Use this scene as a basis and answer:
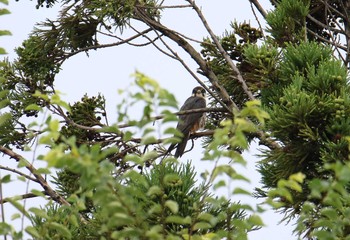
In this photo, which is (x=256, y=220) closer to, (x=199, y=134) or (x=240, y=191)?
(x=240, y=191)

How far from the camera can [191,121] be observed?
22.6 ft

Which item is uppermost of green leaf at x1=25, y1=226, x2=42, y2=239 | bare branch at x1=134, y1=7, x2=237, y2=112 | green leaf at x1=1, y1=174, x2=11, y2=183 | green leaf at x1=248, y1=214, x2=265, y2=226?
bare branch at x1=134, y1=7, x2=237, y2=112

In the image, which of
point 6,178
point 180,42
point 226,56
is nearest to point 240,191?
point 6,178

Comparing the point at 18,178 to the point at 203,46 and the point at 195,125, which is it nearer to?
the point at 203,46

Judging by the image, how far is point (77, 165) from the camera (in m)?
2.25

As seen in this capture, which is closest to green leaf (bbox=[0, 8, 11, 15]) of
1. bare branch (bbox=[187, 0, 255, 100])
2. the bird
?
bare branch (bbox=[187, 0, 255, 100])

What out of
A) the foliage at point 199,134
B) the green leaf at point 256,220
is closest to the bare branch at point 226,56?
the foliage at point 199,134

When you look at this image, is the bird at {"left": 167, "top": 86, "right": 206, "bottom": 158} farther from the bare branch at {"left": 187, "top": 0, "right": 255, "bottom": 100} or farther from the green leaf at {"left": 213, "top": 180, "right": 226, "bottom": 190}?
the green leaf at {"left": 213, "top": 180, "right": 226, "bottom": 190}

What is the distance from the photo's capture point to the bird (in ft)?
21.1

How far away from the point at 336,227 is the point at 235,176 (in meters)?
0.35

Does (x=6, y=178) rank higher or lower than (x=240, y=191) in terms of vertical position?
higher

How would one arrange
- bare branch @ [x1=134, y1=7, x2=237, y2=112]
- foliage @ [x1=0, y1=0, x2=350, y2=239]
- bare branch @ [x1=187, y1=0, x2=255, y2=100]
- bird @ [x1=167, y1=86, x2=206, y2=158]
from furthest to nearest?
bird @ [x1=167, y1=86, x2=206, y2=158], bare branch @ [x1=134, y1=7, x2=237, y2=112], bare branch @ [x1=187, y1=0, x2=255, y2=100], foliage @ [x1=0, y1=0, x2=350, y2=239]

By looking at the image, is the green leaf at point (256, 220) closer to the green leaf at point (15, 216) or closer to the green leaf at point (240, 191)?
the green leaf at point (240, 191)

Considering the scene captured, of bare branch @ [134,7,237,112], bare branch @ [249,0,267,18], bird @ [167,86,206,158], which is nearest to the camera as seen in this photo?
bare branch @ [134,7,237,112]
